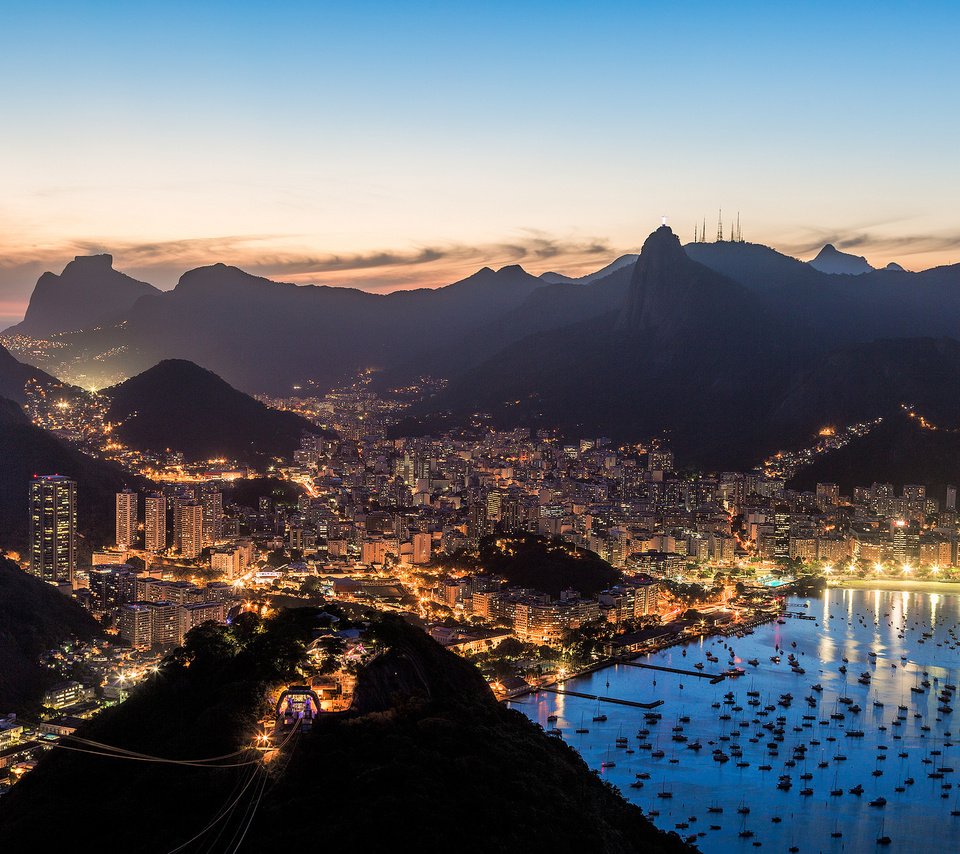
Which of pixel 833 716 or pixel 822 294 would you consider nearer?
pixel 833 716

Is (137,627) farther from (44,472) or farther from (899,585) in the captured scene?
(899,585)

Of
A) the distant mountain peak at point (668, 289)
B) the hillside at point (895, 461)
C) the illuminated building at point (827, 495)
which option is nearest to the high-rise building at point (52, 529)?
the illuminated building at point (827, 495)

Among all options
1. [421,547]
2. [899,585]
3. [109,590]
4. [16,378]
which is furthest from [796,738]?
[16,378]

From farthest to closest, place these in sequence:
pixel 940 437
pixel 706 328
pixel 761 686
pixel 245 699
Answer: pixel 706 328
pixel 940 437
pixel 761 686
pixel 245 699

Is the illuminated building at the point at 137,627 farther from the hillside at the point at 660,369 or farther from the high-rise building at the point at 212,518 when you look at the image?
the hillside at the point at 660,369

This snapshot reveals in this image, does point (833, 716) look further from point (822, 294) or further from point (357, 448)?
point (822, 294)

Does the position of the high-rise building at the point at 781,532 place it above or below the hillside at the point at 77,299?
below


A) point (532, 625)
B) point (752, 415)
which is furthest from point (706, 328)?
point (532, 625)
